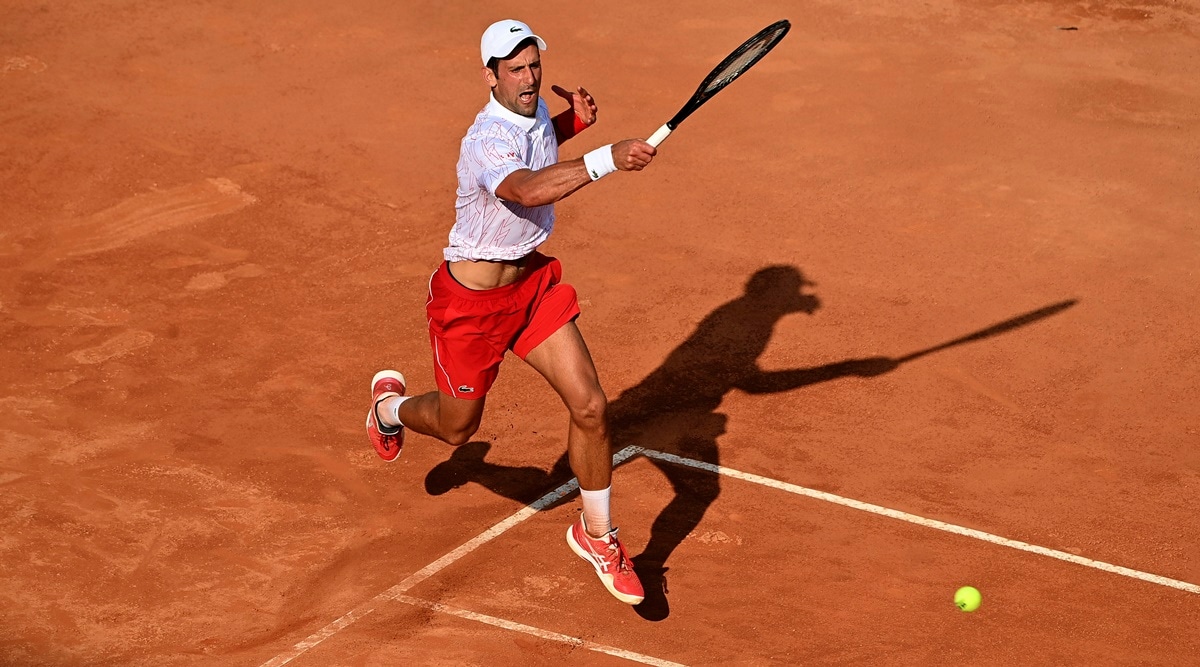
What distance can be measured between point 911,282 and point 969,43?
17.8 ft

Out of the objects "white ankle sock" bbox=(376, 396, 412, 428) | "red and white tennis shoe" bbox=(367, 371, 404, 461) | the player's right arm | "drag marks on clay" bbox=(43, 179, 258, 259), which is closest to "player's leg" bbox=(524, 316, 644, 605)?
the player's right arm

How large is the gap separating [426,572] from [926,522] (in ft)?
→ 10.2

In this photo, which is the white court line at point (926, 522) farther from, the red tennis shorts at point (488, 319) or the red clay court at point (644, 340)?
the red tennis shorts at point (488, 319)

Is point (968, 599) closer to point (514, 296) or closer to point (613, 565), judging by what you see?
point (613, 565)

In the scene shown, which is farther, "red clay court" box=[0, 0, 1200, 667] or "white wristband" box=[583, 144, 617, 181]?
"red clay court" box=[0, 0, 1200, 667]

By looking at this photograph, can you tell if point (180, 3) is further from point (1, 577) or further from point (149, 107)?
point (1, 577)

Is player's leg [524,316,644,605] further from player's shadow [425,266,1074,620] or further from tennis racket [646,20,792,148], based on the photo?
tennis racket [646,20,792,148]

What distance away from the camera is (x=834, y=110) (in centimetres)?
1428

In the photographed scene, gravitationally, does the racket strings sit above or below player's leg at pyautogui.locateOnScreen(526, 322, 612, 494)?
above

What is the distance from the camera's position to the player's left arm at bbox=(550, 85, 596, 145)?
320 inches

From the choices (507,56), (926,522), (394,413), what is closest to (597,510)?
(394,413)

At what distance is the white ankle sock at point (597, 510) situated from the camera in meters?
7.64

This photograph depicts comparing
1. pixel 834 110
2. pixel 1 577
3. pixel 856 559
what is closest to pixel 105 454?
pixel 1 577

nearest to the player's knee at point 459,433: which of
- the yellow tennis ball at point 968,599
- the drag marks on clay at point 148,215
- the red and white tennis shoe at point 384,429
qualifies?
the red and white tennis shoe at point 384,429
